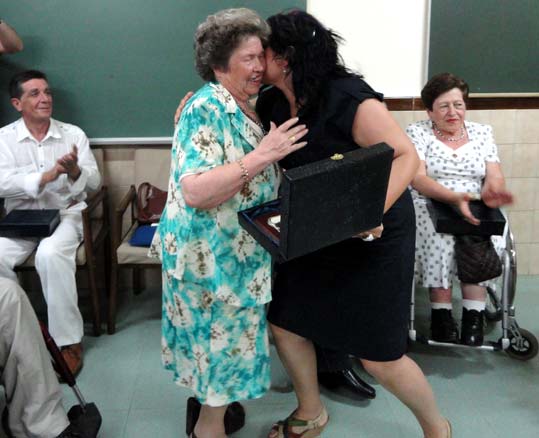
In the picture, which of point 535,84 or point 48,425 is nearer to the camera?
point 48,425

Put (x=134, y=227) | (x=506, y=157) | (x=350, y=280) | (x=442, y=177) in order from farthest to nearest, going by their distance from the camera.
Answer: (x=506, y=157) → (x=134, y=227) → (x=442, y=177) → (x=350, y=280)

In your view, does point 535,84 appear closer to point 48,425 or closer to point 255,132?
point 255,132

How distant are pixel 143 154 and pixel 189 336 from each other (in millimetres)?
1619

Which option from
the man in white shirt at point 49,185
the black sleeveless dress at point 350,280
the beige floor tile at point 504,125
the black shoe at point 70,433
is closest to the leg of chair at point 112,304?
the man in white shirt at point 49,185

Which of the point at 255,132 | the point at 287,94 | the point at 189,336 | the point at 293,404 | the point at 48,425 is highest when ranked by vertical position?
the point at 287,94

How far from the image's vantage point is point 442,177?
9.16 feet

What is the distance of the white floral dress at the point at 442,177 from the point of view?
2.65m

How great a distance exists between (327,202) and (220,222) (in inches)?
15.0

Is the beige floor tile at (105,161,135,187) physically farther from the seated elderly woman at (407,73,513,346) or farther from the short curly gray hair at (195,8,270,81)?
the short curly gray hair at (195,8,270,81)

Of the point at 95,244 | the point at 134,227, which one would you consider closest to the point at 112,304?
the point at 95,244

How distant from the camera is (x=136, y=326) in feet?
10.2

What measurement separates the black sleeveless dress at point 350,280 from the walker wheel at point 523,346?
1048mm

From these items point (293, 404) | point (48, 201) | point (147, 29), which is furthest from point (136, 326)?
point (147, 29)

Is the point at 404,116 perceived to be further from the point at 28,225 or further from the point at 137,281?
the point at 28,225
